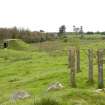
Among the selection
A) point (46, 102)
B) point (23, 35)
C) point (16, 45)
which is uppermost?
point (23, 35)

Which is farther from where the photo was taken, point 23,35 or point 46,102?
point 23,35

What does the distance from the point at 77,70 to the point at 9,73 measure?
876 cm

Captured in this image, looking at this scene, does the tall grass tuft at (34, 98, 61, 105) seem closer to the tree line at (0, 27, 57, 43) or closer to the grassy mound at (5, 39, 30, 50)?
the grassy mound at (5, 39, 30, 50)

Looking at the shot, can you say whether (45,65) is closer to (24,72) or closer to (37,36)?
(24,72)

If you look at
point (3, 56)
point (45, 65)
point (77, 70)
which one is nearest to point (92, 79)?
point (77, 70)

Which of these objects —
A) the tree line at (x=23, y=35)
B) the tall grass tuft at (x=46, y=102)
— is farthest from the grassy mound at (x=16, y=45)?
the tall grass tuft at (x=46, y=102)

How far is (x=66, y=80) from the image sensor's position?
25672 millimetres

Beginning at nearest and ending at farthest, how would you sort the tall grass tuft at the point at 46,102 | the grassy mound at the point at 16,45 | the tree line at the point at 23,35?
the tall grass tuft at the point at 46,102 < the grassy mound at the point at 16,45 < the tree line at the point at 23,35

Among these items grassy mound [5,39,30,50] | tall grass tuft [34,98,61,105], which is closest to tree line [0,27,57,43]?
grassy mound [5,39,30,50]

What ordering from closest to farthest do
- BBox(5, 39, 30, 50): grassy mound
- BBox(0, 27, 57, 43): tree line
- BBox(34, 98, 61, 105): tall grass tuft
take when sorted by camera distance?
BBox(34, 98, 61, 105): tall grass tuft
BBox(5, 39, 30, 50): grassy mound
BBox(0, 27, 57, 43): tree line

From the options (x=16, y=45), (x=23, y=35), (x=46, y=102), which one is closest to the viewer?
(x=46, y=102)

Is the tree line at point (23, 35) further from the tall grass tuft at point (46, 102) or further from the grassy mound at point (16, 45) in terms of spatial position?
the tall grass tuft at point (46, 102)

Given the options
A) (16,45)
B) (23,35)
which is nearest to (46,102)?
(16,45)

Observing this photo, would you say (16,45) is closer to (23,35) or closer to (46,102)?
(23,35)
